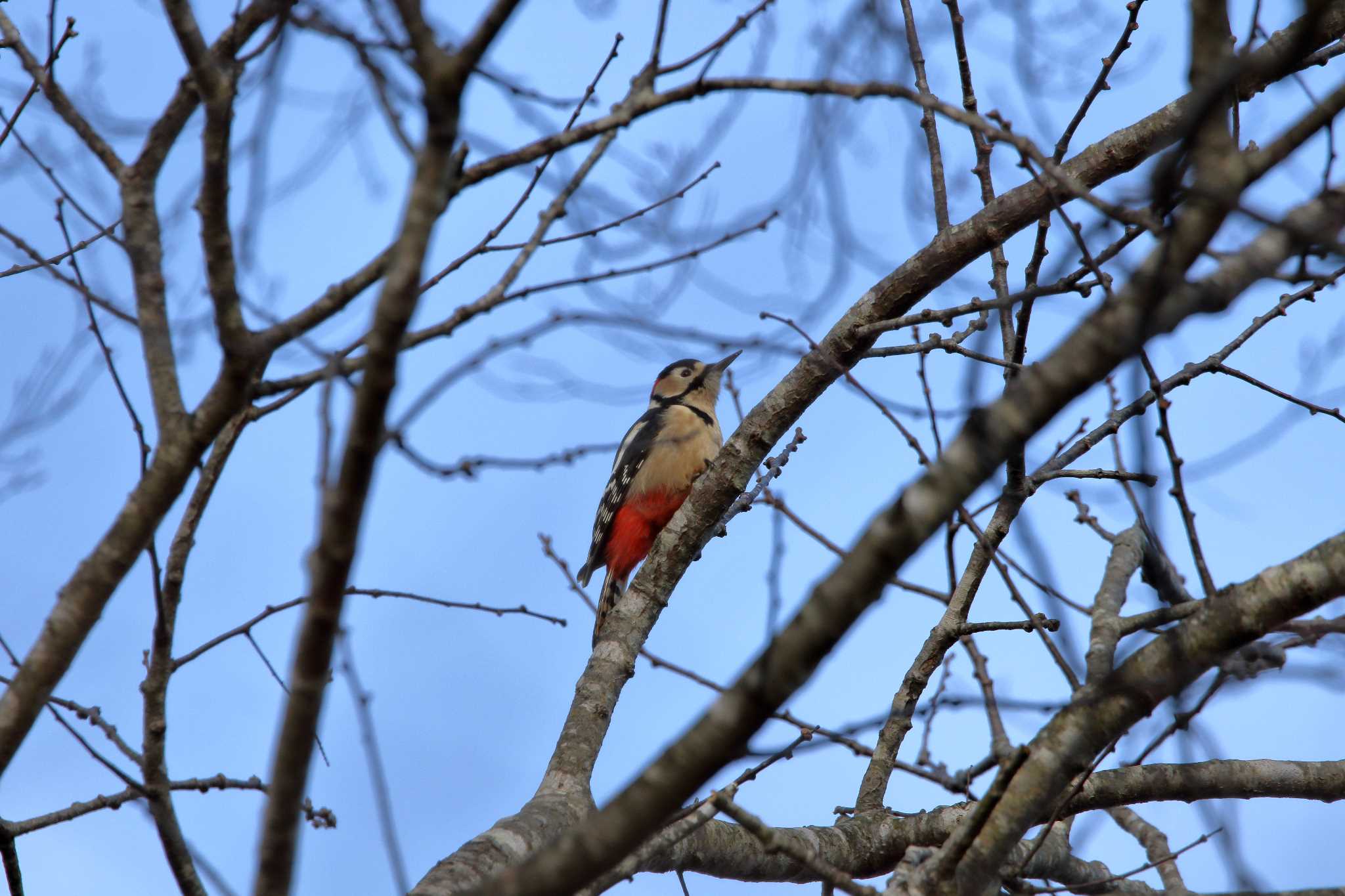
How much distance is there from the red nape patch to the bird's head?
130cm

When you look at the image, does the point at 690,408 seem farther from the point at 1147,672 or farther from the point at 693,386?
the point at 1147,672

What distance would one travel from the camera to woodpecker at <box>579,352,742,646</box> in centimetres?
831

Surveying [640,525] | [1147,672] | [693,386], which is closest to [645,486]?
[640,525]

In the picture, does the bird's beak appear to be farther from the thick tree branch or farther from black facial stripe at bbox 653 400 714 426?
the thick tree branch

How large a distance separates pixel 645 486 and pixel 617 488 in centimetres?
41

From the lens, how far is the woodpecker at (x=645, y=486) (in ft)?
27.3

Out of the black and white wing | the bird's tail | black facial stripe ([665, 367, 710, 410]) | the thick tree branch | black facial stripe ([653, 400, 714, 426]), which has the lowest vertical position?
the thick tree branch

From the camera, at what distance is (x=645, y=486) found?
845cm

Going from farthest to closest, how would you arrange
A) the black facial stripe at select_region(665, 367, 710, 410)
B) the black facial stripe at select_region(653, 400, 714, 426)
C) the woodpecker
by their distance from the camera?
the black facial stripe at select_region(665, 367, 710, 410)
the black facial stripe at select_region(653, 400, 714, 426)
the woodpecker

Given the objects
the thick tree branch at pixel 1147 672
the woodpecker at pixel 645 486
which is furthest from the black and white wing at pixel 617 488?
the thick tree branch at pixel 1147 672

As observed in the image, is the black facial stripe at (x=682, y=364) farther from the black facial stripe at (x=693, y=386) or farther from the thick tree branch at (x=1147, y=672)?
the thick tree branch at (x=1147, y=672)

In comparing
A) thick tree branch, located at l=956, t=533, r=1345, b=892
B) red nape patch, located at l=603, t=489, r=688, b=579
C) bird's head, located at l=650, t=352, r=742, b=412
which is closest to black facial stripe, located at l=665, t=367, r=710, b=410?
bird's head, located at l=650, t=352, r=742, b=412

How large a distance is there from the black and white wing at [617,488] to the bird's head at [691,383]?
64 cm

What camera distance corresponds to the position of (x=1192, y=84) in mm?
2086
